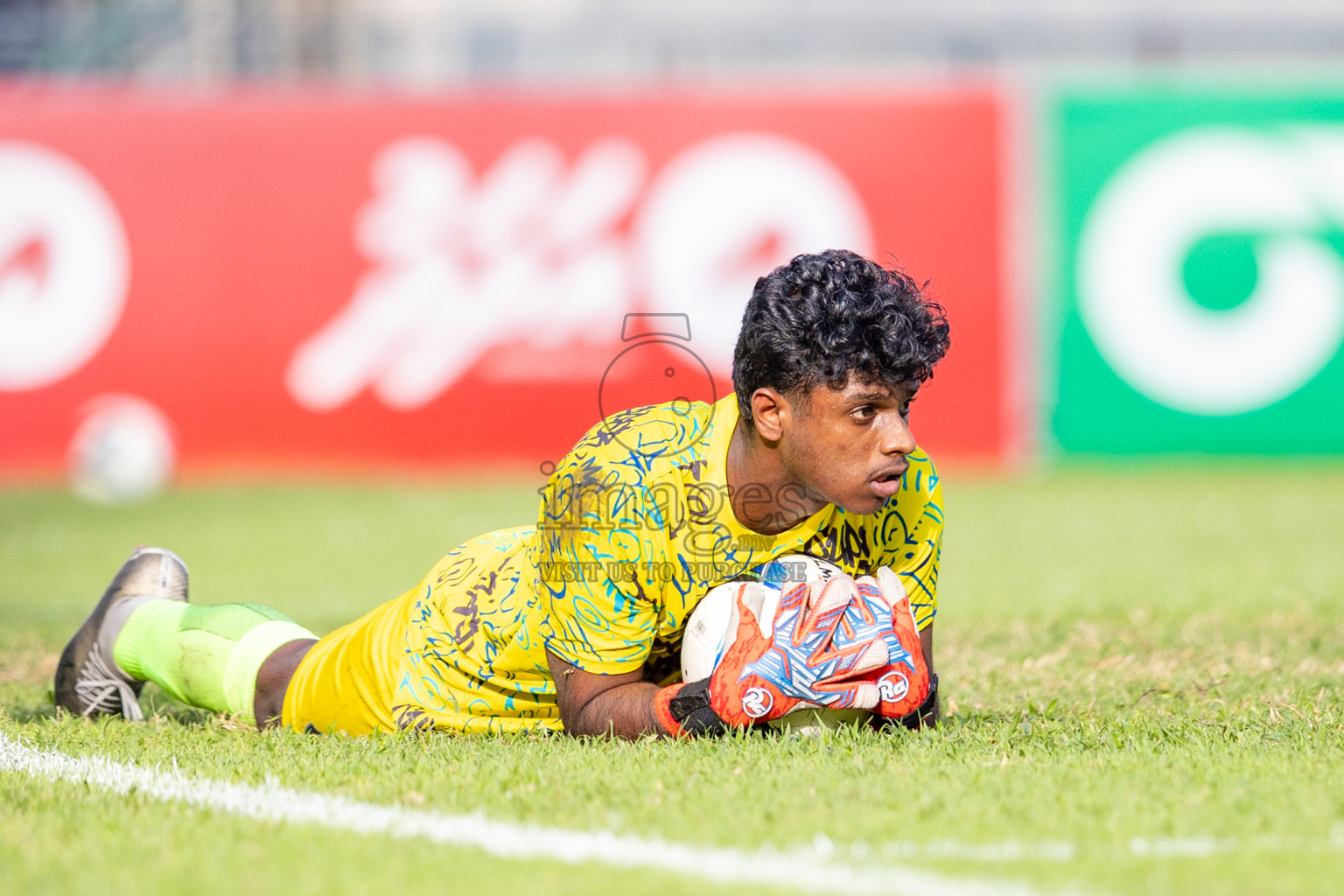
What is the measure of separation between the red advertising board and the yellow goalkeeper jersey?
9.24m

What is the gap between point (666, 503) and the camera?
4.14 metres

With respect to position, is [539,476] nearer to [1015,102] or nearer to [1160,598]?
[1015,102]

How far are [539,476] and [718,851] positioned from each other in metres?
10.7

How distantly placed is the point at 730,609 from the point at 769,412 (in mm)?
549

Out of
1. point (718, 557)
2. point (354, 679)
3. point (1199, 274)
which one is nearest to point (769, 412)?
point (718, 557)

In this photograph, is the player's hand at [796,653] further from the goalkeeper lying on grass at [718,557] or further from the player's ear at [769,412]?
the player's ear at [769,412]

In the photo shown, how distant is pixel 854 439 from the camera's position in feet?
13.1

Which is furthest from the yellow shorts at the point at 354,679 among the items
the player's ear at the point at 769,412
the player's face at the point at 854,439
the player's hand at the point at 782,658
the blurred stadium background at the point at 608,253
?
the blurred stadium background at the point at 608,253

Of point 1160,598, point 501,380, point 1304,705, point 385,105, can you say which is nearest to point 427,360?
point 501,380

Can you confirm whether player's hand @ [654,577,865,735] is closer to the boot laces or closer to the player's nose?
the player's nose

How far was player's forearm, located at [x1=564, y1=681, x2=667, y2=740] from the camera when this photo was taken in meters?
4.21

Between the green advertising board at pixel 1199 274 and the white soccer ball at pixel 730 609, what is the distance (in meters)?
10.4

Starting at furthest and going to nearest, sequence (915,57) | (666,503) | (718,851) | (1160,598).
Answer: (915,57) → (1160,598) → (666,503) → (718,851)

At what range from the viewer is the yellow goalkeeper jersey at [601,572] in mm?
4133
